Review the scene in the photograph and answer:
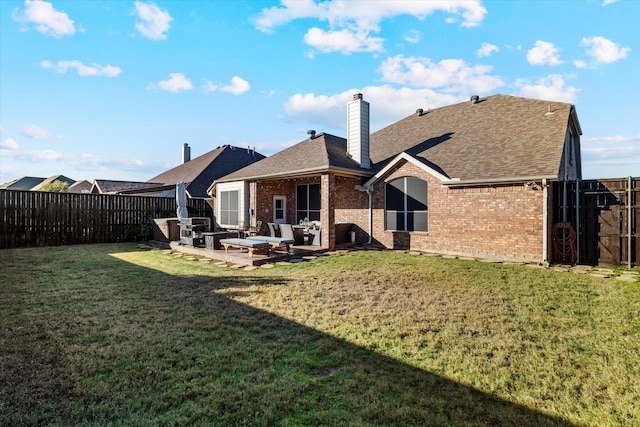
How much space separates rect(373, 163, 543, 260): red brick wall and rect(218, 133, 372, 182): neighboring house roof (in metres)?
2.07

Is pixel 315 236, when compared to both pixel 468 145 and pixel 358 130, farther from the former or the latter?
pixel 468 145

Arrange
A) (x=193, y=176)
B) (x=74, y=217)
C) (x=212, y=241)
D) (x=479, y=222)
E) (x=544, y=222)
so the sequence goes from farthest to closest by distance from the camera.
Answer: (x=193, y=176) < (x=74, y=217) < (x=212, y=241) < (x=479, y=222) < (x=544, y=222)

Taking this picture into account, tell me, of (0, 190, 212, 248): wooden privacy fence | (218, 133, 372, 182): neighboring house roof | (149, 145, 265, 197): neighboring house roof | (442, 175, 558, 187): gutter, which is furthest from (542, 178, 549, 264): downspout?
(149, 145, 265, 197): neighboring house roof

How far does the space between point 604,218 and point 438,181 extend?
15.1 ft

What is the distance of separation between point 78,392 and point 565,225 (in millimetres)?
11264

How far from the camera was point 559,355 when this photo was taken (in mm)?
3488

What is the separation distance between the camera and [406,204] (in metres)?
11.9

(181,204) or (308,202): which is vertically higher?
(308,202)

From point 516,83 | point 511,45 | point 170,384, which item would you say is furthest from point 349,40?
point 170,384

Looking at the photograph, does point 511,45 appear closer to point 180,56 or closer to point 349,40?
point 349,40

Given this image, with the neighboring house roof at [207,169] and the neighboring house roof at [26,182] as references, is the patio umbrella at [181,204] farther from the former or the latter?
the neighboring house roof at [26,182]

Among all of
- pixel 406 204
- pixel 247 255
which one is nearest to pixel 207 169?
pixel 247 255

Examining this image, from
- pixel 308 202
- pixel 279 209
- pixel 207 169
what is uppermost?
pixel 207 169

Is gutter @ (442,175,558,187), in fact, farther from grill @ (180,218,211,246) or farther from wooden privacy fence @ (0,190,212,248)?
wooden privacy fence @ (0,190,212,248)
